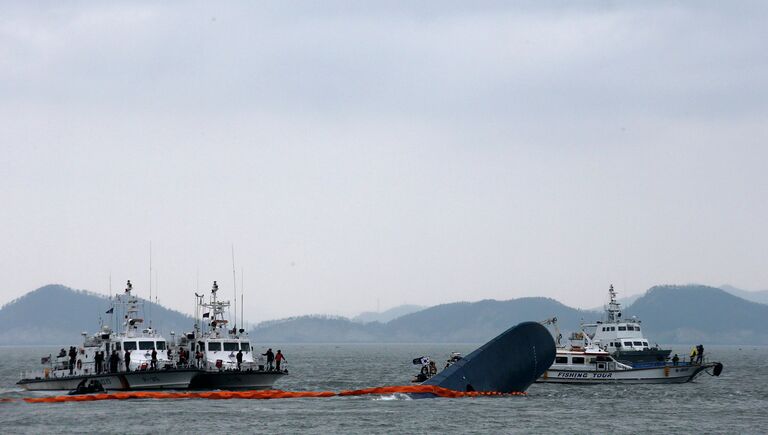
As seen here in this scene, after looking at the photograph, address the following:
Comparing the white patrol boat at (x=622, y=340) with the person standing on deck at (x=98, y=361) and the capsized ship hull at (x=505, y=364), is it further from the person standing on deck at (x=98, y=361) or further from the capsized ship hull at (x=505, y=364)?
the person standing on deck at (x=98, y=361)

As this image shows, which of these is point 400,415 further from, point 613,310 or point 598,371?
point 613,310

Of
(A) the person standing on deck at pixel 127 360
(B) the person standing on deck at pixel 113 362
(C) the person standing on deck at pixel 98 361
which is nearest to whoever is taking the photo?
(A) the person standing on deck at pixel 127 360

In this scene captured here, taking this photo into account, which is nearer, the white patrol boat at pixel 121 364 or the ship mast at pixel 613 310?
the white patrol boat at pixel 121 364

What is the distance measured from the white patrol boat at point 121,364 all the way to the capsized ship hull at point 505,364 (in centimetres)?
1639

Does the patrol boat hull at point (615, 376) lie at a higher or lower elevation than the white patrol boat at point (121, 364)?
lower

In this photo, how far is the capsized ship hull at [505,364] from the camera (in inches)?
2653

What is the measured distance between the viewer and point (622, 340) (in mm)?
108938

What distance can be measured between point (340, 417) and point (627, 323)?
195 ft

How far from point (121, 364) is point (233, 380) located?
7.58 meters

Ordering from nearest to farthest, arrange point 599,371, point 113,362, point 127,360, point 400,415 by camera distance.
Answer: point 400,415
point 127,360
point 113,362
point 599,371

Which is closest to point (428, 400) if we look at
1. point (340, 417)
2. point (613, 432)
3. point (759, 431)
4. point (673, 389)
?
point (340, 417)

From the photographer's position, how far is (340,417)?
2237 inches

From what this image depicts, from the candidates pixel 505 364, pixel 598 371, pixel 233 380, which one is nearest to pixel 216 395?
pixel 233 380

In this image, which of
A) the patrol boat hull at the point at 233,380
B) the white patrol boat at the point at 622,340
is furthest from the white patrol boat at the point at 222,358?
the white patrol boat at the point at 622,340
